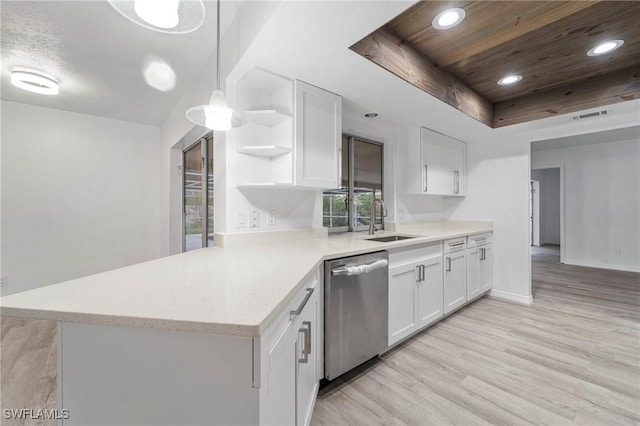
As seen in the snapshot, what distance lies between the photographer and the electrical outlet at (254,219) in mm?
1923

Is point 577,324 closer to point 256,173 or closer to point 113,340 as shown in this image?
point 256,173

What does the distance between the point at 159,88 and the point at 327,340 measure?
3132 millimetres

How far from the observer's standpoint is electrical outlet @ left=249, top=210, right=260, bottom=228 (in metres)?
1.92

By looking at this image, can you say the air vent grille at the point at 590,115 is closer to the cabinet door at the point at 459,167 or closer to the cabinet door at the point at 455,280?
the cabinet door at the point at 459,167

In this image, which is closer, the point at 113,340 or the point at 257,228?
the point at 113,340

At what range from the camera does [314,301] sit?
1402mm

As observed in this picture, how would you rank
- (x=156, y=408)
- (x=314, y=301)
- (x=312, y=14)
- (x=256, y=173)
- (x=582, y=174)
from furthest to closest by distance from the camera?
(x=582, y=174) → (x=256, y=173) → (x=314, y=301) → (x=312, y=14) → (x=156, y=408)

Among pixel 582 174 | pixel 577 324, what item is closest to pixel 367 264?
pixel 577 324

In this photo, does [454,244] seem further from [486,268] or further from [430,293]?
[486,268]

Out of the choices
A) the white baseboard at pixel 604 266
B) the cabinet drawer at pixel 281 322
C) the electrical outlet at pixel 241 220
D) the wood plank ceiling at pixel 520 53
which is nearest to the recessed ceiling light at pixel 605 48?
the wood plank ceiling at pixel 520 53

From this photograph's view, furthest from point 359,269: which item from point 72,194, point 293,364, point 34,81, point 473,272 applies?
point 72,194

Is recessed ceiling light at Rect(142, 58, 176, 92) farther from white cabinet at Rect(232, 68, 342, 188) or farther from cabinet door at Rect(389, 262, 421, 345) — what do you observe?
cabinet door at Rect(389, 262, 421, 345)

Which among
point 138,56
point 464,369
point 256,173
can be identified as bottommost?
point 464,369

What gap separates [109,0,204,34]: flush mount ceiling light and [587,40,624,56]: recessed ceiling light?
280 cm
